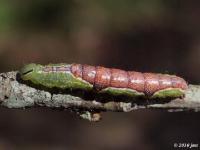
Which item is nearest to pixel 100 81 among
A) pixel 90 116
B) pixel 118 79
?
pixel 118 79

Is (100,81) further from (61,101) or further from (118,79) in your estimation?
(61,101)

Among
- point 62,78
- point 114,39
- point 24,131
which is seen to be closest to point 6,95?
point 62,78

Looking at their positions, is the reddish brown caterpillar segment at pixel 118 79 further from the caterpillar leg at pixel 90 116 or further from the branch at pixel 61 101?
the caterpillar leg at pixel 90 116

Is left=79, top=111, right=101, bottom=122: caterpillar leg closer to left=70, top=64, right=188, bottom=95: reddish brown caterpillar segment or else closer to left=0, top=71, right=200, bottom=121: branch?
left=0, top=71, right=200, bottom=121: branch

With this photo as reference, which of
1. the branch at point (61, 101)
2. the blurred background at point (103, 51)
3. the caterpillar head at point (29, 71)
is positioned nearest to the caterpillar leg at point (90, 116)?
the branch at point (61, 101)

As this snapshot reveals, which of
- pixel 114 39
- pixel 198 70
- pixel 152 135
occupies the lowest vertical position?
pixel 152 135

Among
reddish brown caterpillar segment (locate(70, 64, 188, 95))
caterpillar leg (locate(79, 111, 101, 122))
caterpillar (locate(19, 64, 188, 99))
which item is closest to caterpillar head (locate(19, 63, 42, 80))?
caterpillar (locate(19, 64, 188, 99))

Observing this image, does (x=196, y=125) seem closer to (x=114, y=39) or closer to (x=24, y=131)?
(x=114, y=39)
